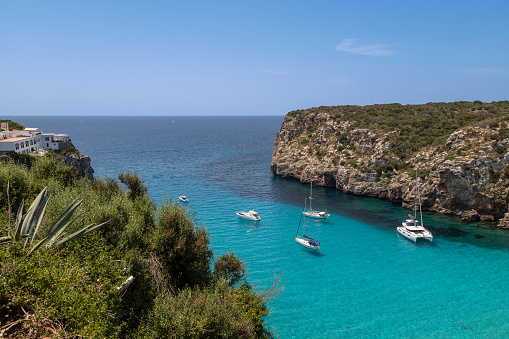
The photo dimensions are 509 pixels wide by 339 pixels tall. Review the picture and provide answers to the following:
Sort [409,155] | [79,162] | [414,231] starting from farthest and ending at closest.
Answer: [79,162]
[409,155]
[414,231]

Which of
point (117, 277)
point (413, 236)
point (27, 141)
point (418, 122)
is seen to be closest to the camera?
point (117, 277)

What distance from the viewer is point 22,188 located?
1764 cm

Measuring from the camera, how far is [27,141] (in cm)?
5919

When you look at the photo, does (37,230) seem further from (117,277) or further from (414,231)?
(414,231)

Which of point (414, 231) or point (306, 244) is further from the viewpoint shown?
point (414, 231)

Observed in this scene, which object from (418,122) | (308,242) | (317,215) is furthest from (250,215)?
(418,122)

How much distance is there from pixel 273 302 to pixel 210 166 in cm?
6492

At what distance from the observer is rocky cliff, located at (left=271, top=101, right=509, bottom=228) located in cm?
4353

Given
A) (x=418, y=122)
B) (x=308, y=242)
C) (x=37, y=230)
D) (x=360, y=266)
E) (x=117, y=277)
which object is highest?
(x=418, y=122)

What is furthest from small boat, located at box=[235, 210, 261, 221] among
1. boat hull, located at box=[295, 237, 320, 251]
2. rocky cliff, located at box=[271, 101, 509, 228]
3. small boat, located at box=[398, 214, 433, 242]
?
rocky cliff, located at box=[271, 101, 509, 228]

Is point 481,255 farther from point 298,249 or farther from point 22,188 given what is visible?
point 22,188

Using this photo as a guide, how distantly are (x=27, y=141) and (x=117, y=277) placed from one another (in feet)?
204

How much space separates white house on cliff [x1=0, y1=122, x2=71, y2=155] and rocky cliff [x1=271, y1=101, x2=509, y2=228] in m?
50.2

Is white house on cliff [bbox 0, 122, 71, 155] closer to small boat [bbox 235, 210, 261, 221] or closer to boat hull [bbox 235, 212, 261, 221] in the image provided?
boat hull [bbox 235, 212, 261, 221]
